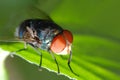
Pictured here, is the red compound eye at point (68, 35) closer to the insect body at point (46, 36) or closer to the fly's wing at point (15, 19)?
the insect body at point (46, 36)

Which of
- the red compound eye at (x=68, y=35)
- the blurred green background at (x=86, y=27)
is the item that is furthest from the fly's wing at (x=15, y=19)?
the red compound eye at (x=68, y=35)

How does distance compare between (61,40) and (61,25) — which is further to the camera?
(61,25)

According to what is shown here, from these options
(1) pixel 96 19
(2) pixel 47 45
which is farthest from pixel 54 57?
(1) pixel 96 19

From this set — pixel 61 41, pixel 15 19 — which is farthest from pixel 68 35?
pixel 15 19

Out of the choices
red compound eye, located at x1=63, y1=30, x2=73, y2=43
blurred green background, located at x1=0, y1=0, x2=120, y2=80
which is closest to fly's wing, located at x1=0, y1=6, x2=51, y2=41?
blurred green background, located at x1=0, y1=0, x2=120, y2=80

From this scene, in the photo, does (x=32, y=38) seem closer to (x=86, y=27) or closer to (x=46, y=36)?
(x=46, y=36)

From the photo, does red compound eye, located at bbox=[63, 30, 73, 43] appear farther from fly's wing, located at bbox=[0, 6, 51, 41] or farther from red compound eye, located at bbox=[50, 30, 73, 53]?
fly's wing, located at bbox=[0, 6, 51, 41]

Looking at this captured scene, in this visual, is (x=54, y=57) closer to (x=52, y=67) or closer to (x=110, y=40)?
(x=52, y=67)
